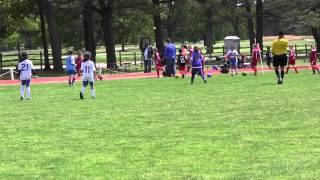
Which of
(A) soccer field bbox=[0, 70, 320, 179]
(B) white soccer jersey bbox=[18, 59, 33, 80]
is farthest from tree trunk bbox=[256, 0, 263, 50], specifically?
(A) soccer field bbox=[0, 70, 320, 179]

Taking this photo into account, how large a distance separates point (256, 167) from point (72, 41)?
A: 6447 cm

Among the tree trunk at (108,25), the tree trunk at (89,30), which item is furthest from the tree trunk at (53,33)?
the tree trunk at (89,30)

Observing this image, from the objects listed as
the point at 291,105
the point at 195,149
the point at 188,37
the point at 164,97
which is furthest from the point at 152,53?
the point at 188,37

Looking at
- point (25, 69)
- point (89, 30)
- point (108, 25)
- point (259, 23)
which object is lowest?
point (25, 69)

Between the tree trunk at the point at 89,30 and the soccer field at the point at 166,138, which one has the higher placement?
the tree trunk at the point at 89,30

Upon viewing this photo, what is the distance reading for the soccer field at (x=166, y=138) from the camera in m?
8.41

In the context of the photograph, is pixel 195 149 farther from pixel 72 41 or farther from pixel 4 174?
pixel 72 41

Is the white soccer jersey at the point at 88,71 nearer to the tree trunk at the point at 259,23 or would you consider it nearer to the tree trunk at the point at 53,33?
the tree trunk at the point at 53,33

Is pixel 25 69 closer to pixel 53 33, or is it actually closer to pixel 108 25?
pixel 53 33

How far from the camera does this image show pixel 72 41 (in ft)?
234

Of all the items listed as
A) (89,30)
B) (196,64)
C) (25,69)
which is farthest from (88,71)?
(89,30)

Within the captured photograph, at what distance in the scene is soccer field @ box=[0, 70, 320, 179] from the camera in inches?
331

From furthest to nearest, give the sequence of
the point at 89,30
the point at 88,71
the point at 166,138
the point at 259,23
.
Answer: the point at 259,23 < the point at 89,30 < the point at 88,71 < the point at 166,138

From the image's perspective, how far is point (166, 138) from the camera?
1102 centimetres
